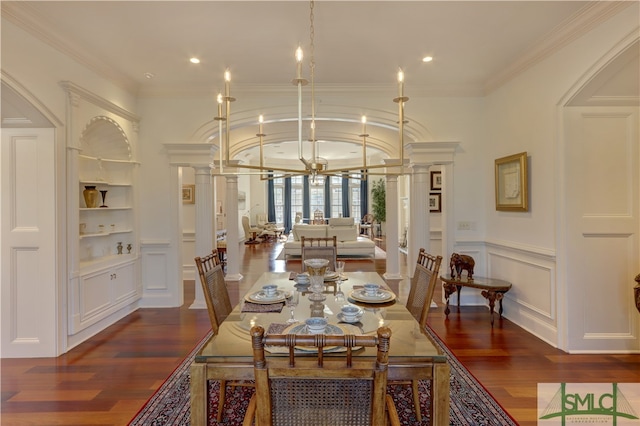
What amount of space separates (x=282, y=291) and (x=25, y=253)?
2.54 metres

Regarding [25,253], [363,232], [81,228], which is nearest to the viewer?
[25,253]

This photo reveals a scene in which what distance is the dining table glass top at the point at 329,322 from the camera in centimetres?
149

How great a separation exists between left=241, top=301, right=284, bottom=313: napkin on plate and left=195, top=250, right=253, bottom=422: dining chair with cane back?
0.68 ft

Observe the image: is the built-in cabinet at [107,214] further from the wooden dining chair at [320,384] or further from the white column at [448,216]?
the white column at [448,216]

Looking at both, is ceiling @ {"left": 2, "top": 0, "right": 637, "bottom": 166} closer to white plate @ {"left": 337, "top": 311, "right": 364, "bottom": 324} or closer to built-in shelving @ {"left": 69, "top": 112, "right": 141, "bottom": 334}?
built-in shelving @ {"left": 69, "top": 112, "right": 141, "bottom": 334}

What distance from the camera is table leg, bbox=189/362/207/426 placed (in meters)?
1.42

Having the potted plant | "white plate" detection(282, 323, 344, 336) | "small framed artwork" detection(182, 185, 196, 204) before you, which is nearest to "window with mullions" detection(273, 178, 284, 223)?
the potted plant

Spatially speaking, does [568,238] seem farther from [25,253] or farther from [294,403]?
[25,253]

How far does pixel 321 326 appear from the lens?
1599 millimetres

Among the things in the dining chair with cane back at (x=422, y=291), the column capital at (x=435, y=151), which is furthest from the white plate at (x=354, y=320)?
the column capital at (x=435, y=151)

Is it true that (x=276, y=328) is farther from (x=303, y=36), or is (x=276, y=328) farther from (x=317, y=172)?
(x=303, y=36)

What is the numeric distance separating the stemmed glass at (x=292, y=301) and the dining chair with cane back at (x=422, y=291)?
0.80m

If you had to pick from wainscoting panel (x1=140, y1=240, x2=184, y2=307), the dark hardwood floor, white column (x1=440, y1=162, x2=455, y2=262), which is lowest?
the dark hardwood floor

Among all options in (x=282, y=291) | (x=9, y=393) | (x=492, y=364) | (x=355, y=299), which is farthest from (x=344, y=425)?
(x=9, y=393)
